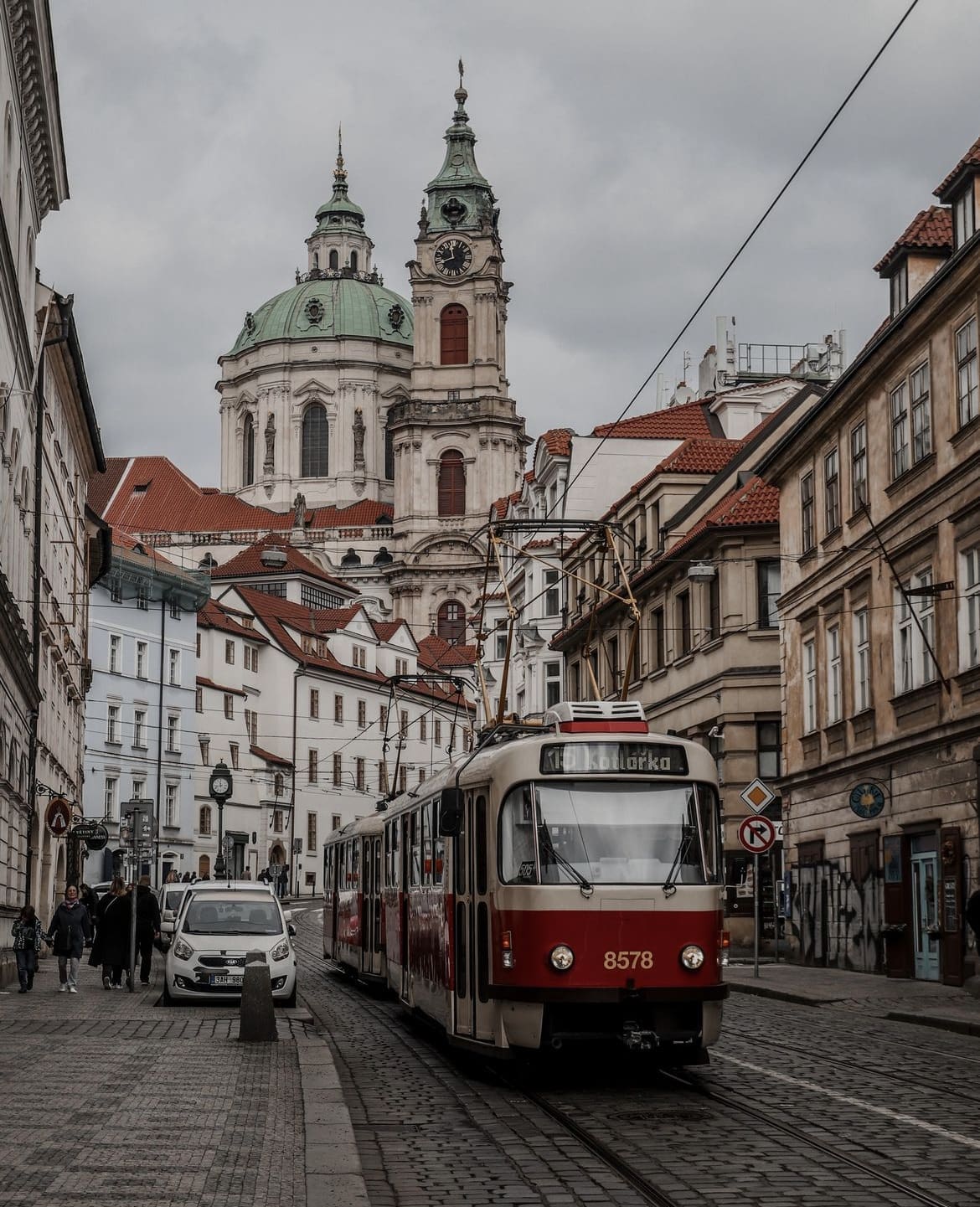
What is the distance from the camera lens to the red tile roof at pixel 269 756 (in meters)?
89.7

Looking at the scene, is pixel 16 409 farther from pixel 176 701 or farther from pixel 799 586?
pixel 176 701

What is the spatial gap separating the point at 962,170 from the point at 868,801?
9.41 metres

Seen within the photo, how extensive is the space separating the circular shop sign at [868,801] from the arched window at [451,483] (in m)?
110

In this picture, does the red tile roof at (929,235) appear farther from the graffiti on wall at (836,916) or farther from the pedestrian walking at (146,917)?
the pedestrian walking at (146,917)

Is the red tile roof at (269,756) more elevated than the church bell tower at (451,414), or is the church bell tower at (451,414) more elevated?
the church bell tower at (451,414)

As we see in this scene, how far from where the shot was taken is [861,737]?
106ft

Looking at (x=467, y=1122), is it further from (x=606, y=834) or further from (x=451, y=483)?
(x=451, y=483)

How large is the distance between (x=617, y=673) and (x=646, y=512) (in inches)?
168

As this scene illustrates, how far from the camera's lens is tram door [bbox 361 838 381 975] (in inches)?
1017

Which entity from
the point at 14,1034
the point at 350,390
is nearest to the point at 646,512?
the point at 14,1034

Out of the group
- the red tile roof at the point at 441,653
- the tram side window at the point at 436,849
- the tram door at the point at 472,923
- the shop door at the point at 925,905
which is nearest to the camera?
the tram door at the point at 472,923

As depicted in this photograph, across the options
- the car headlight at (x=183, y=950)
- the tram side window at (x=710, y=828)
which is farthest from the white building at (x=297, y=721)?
the tram side window at (x=710, y=828)

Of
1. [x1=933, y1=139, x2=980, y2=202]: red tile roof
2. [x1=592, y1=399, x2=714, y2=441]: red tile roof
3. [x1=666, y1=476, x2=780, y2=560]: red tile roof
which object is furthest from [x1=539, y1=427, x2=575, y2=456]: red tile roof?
[x1=933, y1=139, x2=980, y2=202]: red tile roof

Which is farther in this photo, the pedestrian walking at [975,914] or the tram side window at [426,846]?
the pedestrian walking at [975,914]
